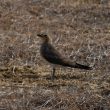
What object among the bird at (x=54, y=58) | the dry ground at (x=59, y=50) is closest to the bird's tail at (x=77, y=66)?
the bird at (x=54, y=58)

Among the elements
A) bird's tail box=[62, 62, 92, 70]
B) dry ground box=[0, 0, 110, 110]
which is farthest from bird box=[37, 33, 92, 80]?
dry ground box=[0, 0, 110, 110]

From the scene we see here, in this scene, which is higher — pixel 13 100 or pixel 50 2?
pixel 50 2

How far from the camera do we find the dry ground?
27.4 ft

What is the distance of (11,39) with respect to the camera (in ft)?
41.5

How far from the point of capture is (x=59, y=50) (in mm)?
11719

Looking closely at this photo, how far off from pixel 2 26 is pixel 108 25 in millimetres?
2469

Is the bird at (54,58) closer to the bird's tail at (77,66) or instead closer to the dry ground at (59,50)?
the bird's tail at (77,66)


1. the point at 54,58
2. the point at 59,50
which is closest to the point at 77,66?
the point at 54,58

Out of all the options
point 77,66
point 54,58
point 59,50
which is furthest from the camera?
point 59,50

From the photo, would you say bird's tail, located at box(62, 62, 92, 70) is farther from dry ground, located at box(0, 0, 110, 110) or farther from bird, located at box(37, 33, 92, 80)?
dry ground, located at box(0, 0, 110, 110)

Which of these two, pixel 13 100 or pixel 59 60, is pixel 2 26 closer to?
pixel 59 60

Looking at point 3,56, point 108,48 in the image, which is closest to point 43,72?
point 3,56

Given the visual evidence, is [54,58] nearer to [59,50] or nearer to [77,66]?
[77,66]

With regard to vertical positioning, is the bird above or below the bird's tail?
above
